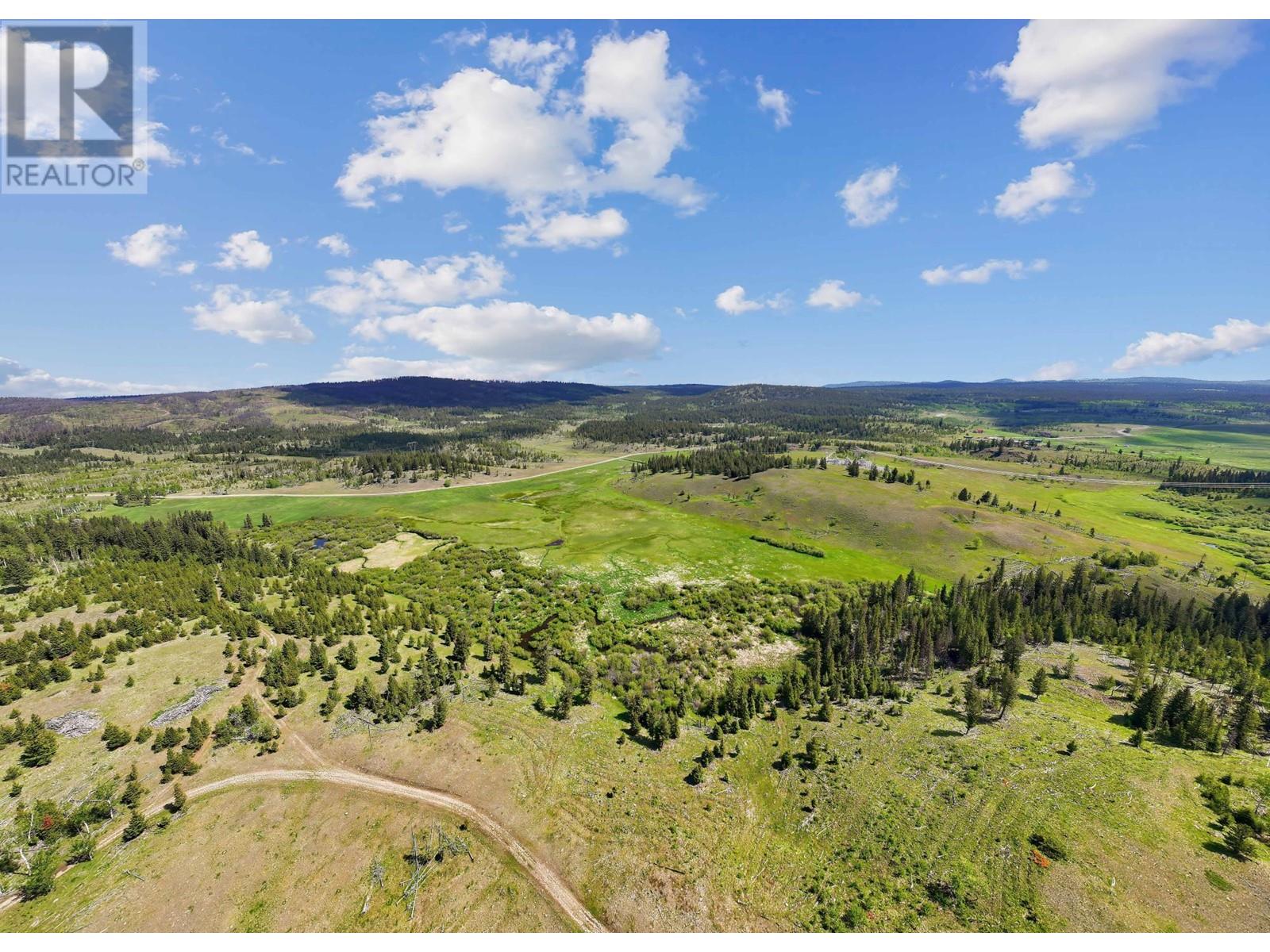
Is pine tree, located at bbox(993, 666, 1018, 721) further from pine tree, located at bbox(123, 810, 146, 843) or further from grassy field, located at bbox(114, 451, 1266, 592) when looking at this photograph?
pine tree, located at bbox(123, 810, 146, 843)

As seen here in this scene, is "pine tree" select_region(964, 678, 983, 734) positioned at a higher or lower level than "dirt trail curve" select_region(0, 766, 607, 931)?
higher

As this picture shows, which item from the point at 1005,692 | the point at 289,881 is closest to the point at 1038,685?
the point at 1005,692

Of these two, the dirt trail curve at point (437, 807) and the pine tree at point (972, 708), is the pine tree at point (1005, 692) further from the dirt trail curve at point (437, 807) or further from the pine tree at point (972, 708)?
the dirt trail curve at point (437, 807)

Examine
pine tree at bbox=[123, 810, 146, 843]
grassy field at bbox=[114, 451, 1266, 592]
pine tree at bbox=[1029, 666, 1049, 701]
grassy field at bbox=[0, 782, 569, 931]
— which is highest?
grassy field at bbox=[114, 451, 1266, 592]

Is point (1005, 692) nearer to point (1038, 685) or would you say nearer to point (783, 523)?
point (1038, 685)

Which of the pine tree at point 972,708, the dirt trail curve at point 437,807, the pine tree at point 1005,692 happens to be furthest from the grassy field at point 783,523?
the dirt trail curve at point 437,807

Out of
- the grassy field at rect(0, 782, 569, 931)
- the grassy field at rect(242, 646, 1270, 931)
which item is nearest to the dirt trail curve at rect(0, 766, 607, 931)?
the grassy field at rect(0, 782, 569, 931)

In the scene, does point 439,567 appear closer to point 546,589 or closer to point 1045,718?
point 546,589

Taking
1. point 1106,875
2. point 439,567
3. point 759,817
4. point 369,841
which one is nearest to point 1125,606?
point 1106,875

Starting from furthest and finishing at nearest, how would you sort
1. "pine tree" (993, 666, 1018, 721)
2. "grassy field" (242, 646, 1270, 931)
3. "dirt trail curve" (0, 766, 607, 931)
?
"pine tree" (993, 666, 1018, 721), "dirt trail curve" (0, 766, 607, 931), "grassy field" (242, 646, 1270, 931)
